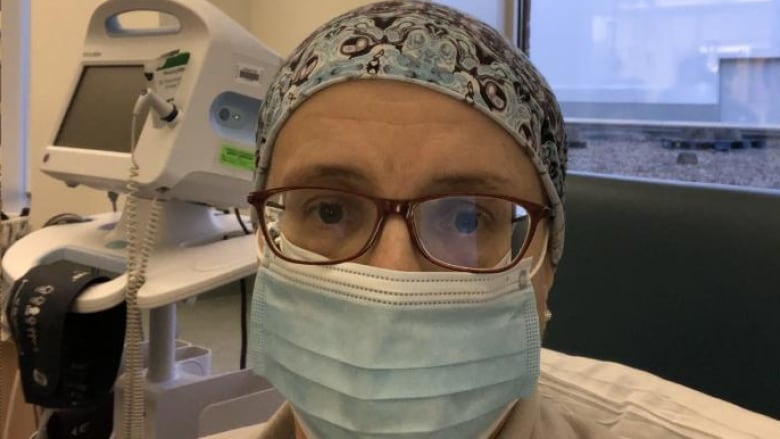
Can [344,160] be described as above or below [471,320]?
above

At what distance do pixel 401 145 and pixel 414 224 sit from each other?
0.08m

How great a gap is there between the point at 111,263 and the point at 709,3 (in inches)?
60.4

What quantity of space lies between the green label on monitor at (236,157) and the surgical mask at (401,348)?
0.59 metres

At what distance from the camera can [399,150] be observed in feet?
2.79

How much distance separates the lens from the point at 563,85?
239cm

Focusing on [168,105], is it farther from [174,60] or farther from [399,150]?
[399,150]

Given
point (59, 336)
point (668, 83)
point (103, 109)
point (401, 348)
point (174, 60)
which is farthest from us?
point (668, 83)

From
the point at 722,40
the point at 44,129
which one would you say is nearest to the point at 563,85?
the point at 722,40

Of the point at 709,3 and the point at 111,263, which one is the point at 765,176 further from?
the point at 111,263

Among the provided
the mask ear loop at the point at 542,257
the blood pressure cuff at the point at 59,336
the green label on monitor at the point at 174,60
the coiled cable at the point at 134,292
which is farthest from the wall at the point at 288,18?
the mask ear loop at the point at 542,257

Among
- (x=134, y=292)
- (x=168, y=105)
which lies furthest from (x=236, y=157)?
(x=134, y=292)

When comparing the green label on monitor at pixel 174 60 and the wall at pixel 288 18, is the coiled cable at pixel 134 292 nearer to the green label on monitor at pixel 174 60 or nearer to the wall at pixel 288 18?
the green label on monitor at pixel 174 60

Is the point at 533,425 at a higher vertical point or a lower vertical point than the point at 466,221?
lower

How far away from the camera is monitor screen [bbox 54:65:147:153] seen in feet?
5.12
